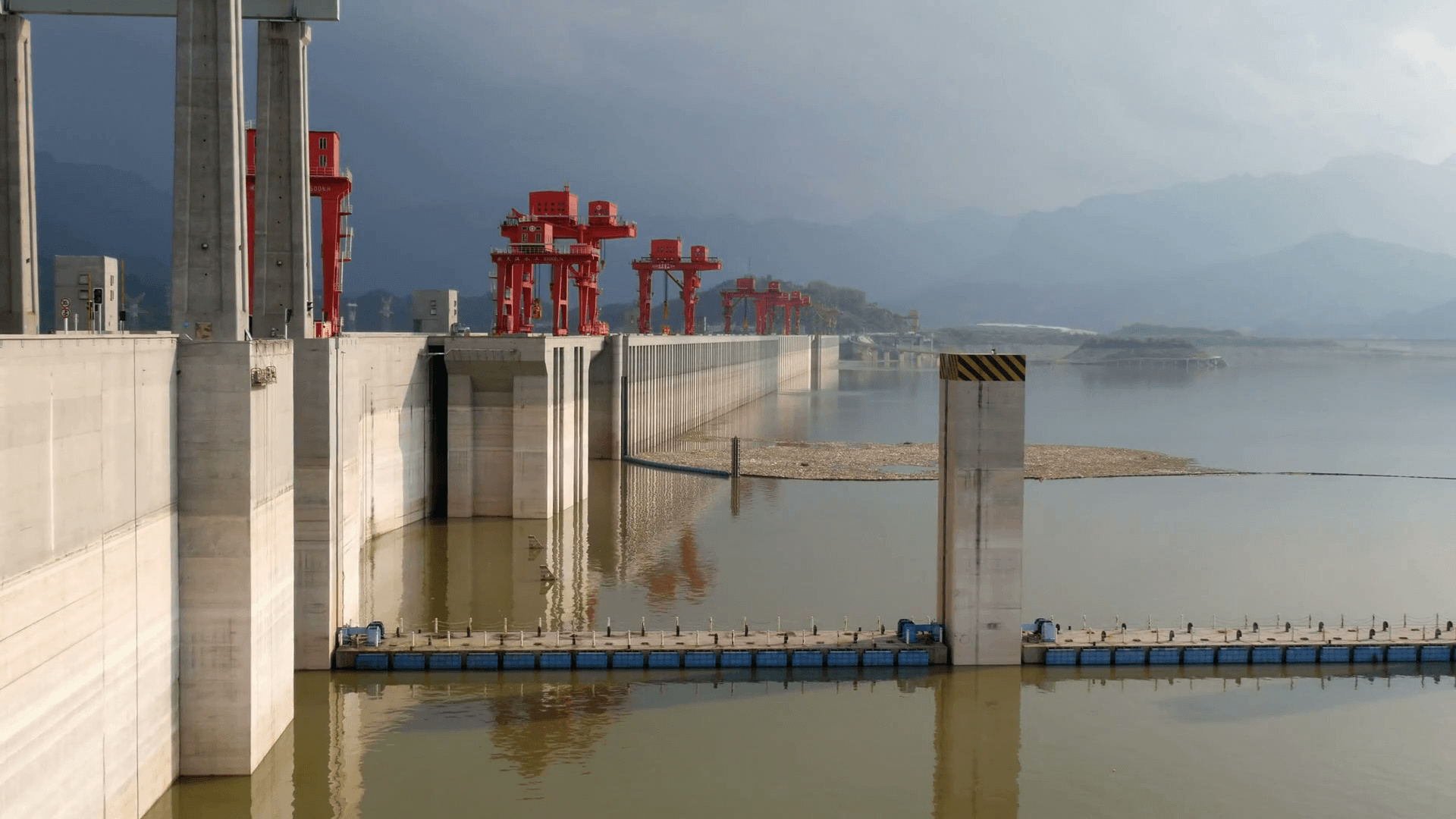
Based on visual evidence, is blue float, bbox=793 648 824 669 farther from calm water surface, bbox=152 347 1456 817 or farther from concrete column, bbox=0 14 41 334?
concrete column, bbox=0 14 41 334

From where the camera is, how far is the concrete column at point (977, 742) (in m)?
21.5

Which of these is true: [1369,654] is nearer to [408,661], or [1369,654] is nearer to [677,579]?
[677,579]

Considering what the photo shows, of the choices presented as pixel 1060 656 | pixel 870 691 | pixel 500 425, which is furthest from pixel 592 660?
pixel 500 425

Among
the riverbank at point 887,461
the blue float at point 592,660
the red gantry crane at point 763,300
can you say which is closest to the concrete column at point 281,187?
the blue float at point 592,660

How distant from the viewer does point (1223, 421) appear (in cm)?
10306

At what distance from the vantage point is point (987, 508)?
86.6ft

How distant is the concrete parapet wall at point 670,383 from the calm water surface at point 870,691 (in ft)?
13.8

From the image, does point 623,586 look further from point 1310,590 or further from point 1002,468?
point 1310,590

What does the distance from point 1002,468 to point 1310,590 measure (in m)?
15.4

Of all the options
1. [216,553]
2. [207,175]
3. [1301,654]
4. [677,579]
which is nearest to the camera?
[216,553]

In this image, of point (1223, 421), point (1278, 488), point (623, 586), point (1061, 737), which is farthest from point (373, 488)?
point (1223, 421)

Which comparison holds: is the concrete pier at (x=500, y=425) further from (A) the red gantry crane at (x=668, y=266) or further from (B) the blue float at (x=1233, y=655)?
(A) the red gantry crane at (x=668, y=266)

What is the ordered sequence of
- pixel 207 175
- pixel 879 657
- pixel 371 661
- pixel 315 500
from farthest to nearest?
1. pixel 879 657
2. pixel 371 661
3. pixel 315 500
4. pixel 207 175

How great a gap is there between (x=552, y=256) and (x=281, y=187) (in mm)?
34101
